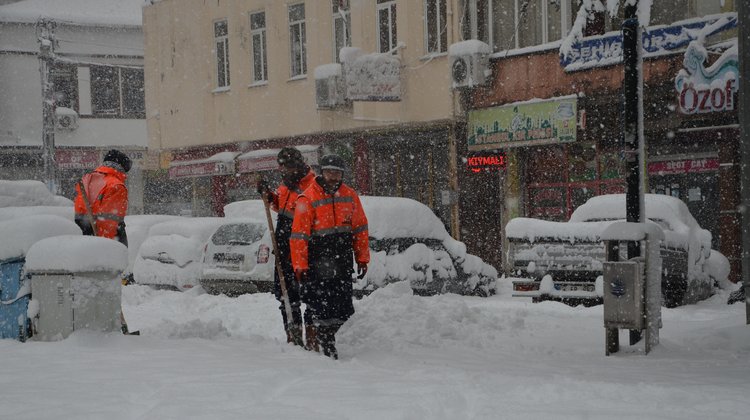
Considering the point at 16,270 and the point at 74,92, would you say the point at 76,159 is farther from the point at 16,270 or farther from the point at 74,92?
the point at 16,270

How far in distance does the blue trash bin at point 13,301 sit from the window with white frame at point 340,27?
50.7ft

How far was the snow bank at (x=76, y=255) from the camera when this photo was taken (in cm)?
760

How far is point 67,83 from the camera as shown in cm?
3769

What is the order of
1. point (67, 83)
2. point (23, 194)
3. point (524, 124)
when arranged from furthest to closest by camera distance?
point (67, 83) < point (524, 124) < point (23, 194)

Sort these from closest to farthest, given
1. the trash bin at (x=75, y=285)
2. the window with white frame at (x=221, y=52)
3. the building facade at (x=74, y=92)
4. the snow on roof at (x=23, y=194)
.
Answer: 1. the trash bin at (x=75, y=285)
2. the snow on roof at (x=23, y=194)
3. the window with white frame at (x=221, y=52)
4. the building facade at (x=74, y=92)

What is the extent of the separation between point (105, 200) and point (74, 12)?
33.0 meters

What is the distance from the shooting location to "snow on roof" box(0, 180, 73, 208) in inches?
633

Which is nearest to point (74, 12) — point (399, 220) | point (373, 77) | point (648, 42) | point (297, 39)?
point (297, 39)

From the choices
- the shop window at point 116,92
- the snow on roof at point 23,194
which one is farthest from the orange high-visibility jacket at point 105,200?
the shop window at point 116,92

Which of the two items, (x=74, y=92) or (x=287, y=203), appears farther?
(x=74, y=92)

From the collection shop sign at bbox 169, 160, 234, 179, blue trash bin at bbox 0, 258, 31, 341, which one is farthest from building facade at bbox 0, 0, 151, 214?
blue trash bin at bbox 0, 258, 31, 341

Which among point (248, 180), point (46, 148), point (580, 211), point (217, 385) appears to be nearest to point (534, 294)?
point (580, 211)

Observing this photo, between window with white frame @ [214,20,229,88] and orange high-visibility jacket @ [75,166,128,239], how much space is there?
60.3 ft

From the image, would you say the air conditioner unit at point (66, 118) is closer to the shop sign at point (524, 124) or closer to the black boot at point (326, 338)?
the shop sign at point (524, 124)
